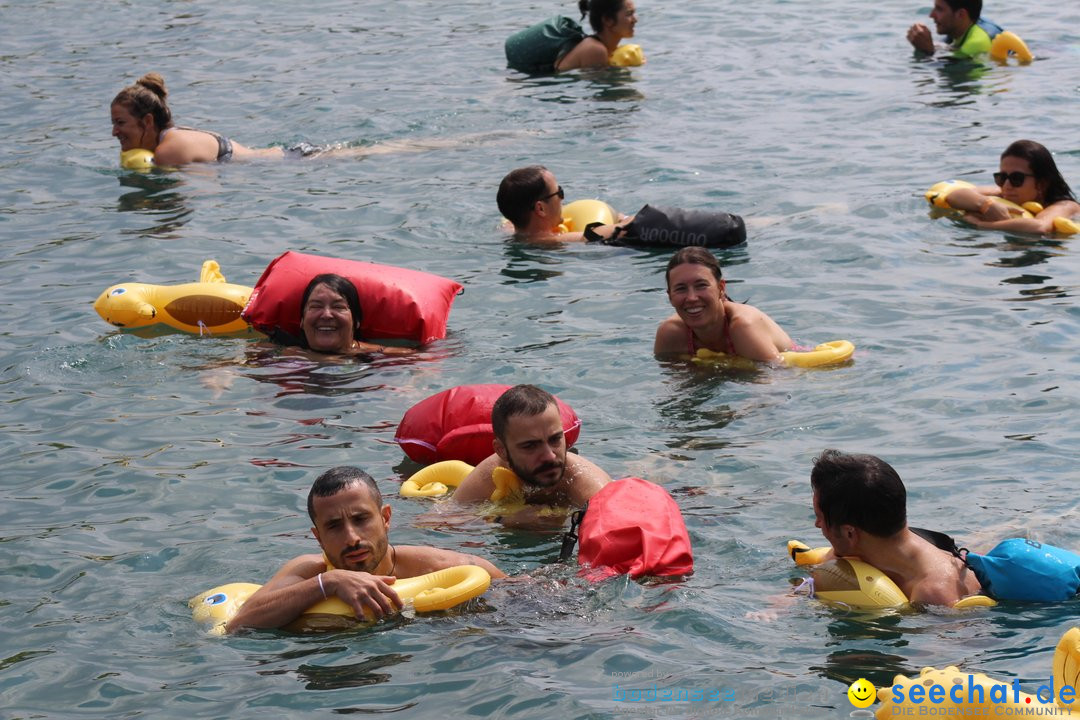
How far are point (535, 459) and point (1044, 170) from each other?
20.0 ft

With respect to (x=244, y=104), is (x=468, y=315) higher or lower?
lower

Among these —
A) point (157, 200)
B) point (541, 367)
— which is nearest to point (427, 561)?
point (541, 367)

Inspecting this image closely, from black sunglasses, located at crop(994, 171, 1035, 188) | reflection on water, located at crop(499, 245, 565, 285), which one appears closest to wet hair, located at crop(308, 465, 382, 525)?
reflection on water, located at crop(499, 245, 565, 285)

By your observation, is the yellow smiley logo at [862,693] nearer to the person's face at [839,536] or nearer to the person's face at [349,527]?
the person's face at [839,536]

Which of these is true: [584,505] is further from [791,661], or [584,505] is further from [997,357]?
[997,357]

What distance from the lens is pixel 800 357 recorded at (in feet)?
27.4

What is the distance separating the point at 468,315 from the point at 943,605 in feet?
16.7

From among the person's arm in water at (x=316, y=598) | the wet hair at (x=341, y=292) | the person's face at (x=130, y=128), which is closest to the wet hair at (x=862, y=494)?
the person's arm in water at (x=316, y=598)

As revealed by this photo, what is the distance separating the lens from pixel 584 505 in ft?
21.6

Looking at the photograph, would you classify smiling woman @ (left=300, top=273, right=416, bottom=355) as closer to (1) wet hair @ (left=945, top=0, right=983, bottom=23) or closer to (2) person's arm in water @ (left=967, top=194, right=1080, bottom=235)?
(2) person's arm in water @ (left=967, top=194, right=1080, bottom=235)

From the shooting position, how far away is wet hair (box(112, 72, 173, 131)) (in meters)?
13.0

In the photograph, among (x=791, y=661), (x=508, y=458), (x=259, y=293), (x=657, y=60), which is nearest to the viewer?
(x=791, y=661)

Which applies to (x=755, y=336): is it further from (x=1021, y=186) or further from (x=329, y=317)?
(x=1021, y=186)

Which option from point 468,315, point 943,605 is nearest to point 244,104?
point 468,315
